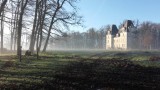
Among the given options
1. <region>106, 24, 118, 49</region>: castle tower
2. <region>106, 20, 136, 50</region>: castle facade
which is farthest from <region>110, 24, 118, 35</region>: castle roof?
<region>106, 20, 136, 50</region>: castle facade

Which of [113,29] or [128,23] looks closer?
[128,23]

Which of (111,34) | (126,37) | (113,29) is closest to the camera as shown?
(126,37)

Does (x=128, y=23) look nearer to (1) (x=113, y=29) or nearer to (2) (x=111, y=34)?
(2) (x=111, y=34)

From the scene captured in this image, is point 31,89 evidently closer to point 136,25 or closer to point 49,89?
point 49,89

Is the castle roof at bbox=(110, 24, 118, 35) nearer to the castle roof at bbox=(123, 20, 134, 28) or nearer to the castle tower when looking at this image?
the castle tower

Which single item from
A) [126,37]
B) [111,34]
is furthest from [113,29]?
[126,37]

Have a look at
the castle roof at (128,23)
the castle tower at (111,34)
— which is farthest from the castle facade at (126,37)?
the castle tower at (111,34)

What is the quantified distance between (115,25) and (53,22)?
379 feet

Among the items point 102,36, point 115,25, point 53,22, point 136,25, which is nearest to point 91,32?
point 102,36

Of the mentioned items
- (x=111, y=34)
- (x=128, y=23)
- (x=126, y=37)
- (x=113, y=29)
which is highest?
(x=128, y=23)

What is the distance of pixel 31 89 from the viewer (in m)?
12.6

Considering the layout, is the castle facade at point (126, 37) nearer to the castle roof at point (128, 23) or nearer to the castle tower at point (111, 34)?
the castle roof at point (128, 23)

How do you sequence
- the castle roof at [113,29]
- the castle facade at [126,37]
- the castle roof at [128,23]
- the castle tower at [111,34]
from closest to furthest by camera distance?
the castle facade at [126,37] → the castle roof at [128,23] → the castle tower at [111,34] → the castle roof at [113,29]

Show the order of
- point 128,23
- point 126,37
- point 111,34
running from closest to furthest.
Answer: point 126,37 → point 128,23 → point 111,34
